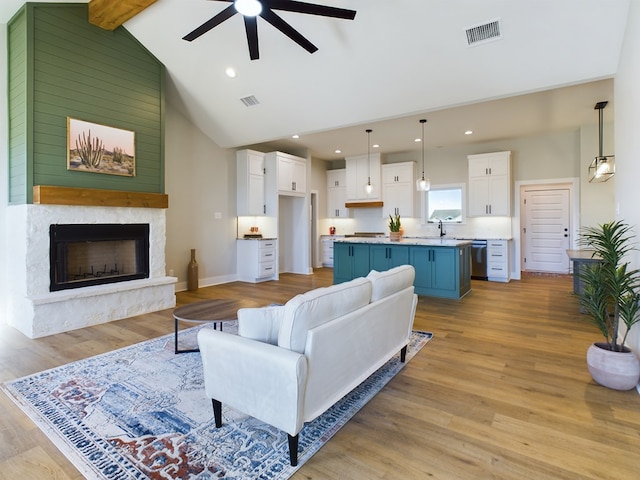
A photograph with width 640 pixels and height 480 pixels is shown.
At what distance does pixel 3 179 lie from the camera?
407cm

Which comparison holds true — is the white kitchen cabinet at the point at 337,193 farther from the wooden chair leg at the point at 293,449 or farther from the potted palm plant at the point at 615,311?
the wooden chair leg at the point at 293,449

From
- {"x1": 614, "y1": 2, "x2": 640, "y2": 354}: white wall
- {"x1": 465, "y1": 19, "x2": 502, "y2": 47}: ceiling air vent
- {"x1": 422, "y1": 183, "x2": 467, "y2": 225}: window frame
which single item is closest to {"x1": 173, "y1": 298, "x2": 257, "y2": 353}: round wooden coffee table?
{"x1": 614, "y1": 2, "x2": 640, "y2": 354}: white wall

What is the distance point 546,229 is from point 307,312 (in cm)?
Answer: 787

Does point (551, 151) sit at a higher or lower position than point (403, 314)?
higher

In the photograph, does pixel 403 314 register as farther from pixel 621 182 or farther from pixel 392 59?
pixel 392 59

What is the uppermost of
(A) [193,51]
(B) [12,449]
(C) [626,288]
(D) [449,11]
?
(A) [193,51]

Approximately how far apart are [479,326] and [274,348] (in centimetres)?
308

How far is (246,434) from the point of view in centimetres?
194

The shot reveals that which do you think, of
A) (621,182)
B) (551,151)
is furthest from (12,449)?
(551,151)

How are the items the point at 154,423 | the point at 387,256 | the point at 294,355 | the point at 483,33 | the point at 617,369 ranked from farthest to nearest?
the point at 387,256
the point at 483,33
the point at 617,369
the point at 154,423
the point at 294,355

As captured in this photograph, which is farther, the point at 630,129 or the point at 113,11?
the point at 113,11

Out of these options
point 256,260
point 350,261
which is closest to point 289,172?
point 256,260

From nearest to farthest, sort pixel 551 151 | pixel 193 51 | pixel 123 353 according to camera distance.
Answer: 1. pixel 123 353
2. pixel 193 51
3. pixel 551 151

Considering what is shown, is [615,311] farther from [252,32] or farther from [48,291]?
[48,291]
